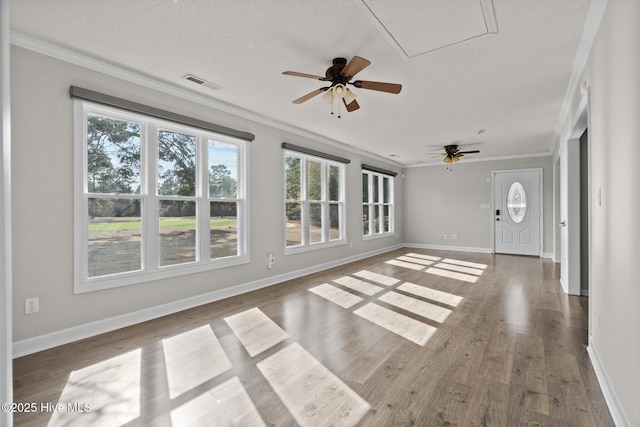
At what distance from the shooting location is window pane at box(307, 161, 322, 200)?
19.2 ft

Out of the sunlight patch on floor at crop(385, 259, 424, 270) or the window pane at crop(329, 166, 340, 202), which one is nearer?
the sunlight patch on floor at crop(385, 259, 424, 270)

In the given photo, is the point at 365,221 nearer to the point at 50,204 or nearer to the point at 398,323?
the point at 398,323

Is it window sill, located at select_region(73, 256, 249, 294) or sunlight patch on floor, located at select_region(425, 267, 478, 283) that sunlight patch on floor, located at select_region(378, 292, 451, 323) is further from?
window sill, located at select_region(73, 256, 249, 294)

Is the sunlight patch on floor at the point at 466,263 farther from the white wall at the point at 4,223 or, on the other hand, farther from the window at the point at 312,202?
the white wall at the point at 4,223

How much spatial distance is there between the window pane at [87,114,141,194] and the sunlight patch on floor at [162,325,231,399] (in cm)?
162

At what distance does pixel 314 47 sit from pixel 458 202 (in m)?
7.25

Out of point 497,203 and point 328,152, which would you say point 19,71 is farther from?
point 497,203

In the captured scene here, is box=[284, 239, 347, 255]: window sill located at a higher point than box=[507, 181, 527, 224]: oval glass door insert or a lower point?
lower

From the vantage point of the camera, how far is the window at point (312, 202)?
541 centimetres

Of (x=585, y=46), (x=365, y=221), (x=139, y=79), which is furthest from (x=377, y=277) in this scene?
(x=139, y=79)

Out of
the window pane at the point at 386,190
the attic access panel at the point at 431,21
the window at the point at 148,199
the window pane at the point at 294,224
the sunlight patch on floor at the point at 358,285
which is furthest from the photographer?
the window pane at the point at 386,190

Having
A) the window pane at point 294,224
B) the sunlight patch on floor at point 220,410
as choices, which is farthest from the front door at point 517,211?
the sunlight patch on floor at point 220,410

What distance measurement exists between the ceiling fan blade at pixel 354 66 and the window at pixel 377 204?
185 inches

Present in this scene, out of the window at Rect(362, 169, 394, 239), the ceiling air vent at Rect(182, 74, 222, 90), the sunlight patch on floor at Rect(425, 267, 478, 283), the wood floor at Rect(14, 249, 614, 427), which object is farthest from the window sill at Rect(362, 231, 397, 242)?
the ceiling air vent at Rect(182, 74, 222, 90)
